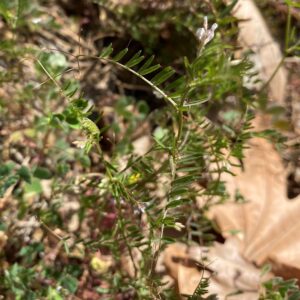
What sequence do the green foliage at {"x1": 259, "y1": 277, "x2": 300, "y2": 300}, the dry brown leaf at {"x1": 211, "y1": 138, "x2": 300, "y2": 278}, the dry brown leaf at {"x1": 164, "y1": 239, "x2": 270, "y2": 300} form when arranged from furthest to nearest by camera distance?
1. the dry brown leaf at {"x1": 211, "y1": 138, "x2": 300, "y2": 278}
2. the dry brown leaf at {"x1": 164, "y1": 239, "x2": 270, "y2": 300}
3. the green foliage at {"x1": 259, "y1": 277, "x2": 300, "y2": 300}

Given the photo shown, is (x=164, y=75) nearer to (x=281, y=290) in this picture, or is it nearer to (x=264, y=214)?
(x=281, y=290)

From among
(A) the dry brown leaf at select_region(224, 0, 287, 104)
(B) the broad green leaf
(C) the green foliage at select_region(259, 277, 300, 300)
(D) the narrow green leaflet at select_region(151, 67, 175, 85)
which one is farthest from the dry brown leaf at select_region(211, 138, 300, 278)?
(D) the narrow green leaflet at select_region(151, 67, 175, 85)

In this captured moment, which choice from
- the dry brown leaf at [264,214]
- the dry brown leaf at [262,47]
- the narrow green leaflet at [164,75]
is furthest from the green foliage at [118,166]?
the dry brown leaf at [262,47]

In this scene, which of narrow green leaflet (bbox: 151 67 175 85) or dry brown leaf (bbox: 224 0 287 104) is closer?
narrow green leaflet (bbox: 151 67 175 85)

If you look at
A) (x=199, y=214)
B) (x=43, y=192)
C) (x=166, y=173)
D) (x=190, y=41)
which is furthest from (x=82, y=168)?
(x=190, y=41)

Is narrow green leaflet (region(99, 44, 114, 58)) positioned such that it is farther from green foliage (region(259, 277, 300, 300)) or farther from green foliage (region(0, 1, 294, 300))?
green foliage (region(259, 277, 300, 300))

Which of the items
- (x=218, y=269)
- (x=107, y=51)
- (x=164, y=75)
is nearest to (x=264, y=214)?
(x=218, y=269)

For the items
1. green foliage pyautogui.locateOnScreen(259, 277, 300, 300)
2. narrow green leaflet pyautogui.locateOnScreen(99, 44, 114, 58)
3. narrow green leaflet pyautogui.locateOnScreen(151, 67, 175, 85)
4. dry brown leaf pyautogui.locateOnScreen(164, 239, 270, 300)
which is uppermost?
narrow green leaflet pyautogui.locateOnScreen(99, 44, 114, 58)

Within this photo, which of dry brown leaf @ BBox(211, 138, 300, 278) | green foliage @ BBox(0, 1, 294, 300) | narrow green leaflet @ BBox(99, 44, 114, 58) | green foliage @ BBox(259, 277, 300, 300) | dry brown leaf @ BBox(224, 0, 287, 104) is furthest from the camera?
dry brown leaf @ BBox(224, 0, 287, 104)
